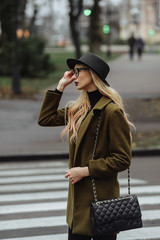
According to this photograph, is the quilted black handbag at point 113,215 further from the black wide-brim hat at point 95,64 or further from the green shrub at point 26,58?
the green shrub at point 26,58

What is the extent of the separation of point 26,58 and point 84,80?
24074 mm

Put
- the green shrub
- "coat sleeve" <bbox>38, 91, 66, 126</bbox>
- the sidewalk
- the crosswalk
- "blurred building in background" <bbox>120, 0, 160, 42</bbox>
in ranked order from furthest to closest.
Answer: "blurred building in background" <bbox>120, 0, 160, 42</bbox>
the green shrub
the sidewalk
the crosswalk
"coat sleeve" <bbox>38, 91, 66, 126</bbox>

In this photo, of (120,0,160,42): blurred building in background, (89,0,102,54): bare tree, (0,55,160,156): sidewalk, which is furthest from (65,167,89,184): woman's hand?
Answer: (120,0,160,42): blurred building in background

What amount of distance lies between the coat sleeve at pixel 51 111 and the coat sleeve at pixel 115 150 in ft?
1.72

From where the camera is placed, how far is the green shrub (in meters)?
26.9

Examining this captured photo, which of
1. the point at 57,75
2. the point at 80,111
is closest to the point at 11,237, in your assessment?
the point at 80,111

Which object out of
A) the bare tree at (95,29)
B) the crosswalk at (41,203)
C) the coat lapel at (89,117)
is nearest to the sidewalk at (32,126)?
the crosswalk at (41,203)

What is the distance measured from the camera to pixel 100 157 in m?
3.58

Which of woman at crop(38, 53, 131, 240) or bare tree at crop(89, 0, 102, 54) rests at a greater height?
woman at crop(38, 53, 131, 240)

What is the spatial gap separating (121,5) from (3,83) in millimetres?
111313

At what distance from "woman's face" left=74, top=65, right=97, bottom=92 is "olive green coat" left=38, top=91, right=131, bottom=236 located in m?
0.12

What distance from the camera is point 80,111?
3660 millimetres

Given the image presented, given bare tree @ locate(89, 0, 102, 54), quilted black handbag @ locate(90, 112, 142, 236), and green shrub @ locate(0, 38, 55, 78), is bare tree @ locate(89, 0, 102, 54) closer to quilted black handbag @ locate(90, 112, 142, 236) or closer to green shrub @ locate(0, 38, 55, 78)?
green shrub @ locate(0, 38, 55, 78)

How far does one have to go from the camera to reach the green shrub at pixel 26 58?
26.9 meters
